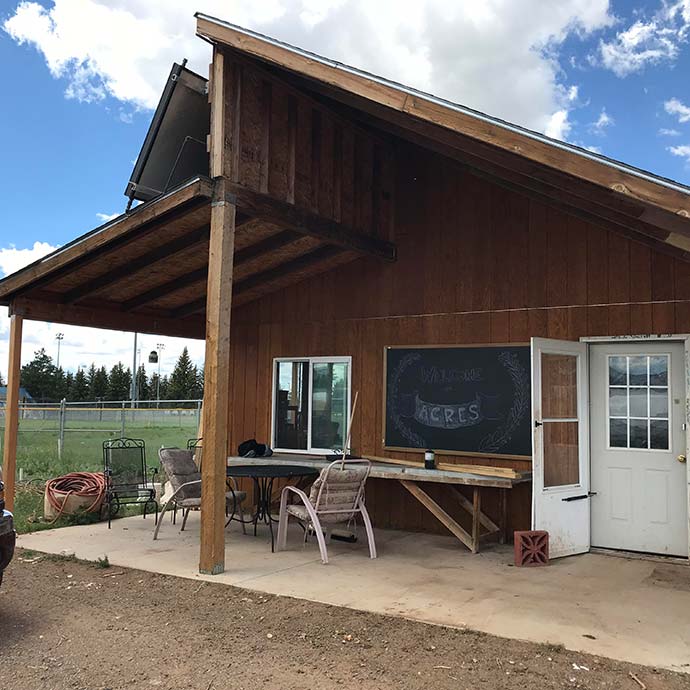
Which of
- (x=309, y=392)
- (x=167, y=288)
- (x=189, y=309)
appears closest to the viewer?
(x=167, y=288)

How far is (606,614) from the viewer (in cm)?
413

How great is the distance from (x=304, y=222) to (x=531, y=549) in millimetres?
3317

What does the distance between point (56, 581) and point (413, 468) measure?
3.15 m

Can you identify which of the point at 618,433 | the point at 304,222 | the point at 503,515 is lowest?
the point at 503,515

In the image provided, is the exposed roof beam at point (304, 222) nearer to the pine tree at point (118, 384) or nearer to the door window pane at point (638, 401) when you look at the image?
the door window pane at point (638, 401)

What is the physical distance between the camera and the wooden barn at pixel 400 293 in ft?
17.0

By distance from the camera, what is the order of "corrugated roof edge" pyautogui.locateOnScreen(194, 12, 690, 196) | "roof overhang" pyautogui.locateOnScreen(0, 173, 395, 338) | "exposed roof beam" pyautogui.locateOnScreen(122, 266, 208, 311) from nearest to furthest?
1. "corrugated roof edge" pyautogui.locateOnScreen(194, 12, 690, 196)
2. "roof overhang" pyautogui.locateOnScreen(0, 173, 395, 338)
3. "exposed roof beam" pyautogui.locateOnScreen(122, 266, 208, 311)

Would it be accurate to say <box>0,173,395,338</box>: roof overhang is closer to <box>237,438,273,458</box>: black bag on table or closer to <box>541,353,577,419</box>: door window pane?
<box>237,438,273,458</box>: black bag on table

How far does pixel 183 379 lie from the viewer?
50531mm

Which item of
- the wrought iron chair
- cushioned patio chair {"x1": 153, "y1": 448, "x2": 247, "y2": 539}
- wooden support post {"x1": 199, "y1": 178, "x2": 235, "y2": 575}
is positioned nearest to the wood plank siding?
the wrought iron chair

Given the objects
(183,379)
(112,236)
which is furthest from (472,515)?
(183,379)

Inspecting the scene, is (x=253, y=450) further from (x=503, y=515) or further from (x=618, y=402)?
(x=618, y=402)

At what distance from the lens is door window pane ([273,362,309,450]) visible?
768 cm

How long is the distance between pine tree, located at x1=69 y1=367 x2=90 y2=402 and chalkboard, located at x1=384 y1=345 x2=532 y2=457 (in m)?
48.0
